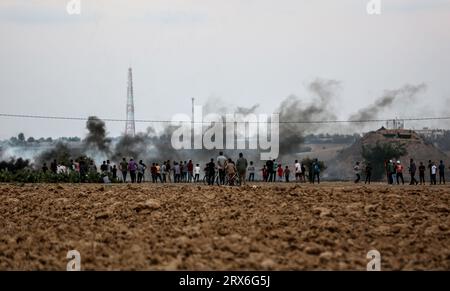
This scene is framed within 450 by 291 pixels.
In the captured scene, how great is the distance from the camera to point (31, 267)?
21188mm

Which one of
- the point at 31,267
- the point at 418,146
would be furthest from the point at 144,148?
the point at 31,267

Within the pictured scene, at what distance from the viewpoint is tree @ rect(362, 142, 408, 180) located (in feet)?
306

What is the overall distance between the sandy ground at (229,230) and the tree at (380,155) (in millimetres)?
58753

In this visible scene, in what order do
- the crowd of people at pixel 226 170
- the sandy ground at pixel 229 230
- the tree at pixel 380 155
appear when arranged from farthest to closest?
the tree at pixel 380 155
the crowd of people at pixel 226 170
the sandy ground at pixel 229 230

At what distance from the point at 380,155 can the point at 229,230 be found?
235ft

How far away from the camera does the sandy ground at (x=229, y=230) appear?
20.9m

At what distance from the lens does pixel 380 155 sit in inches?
3723
